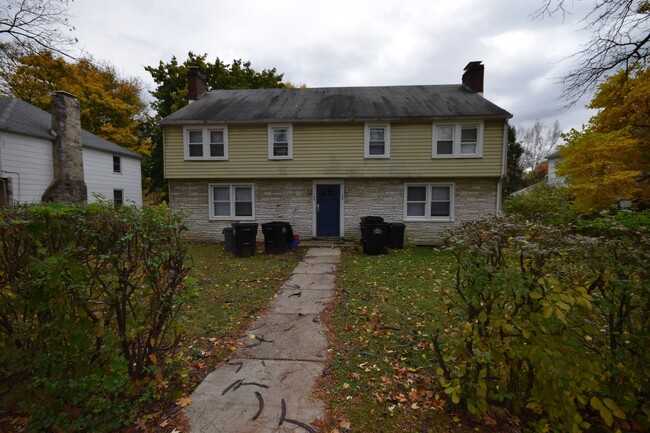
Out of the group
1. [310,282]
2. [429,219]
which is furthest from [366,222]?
[310,282]

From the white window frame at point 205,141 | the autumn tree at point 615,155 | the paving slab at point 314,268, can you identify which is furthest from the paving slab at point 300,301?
the autumn tree at point 615,155

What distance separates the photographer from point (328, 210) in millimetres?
11844

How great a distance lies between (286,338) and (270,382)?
100cm

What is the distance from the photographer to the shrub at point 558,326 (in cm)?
191

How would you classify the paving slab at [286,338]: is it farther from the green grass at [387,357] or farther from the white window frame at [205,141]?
the white window frame at [205,141]

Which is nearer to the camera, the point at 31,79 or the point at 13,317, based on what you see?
the point at 13,317

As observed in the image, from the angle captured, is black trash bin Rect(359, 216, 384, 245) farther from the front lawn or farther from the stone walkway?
the stone walkway

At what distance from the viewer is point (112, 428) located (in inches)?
88.0

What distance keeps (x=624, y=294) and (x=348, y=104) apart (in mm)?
11797

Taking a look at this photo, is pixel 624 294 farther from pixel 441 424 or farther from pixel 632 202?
pixel 632 202

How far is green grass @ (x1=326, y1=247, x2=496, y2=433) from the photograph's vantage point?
2.44 m

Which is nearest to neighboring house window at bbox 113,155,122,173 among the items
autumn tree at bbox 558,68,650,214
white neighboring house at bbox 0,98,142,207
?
white neighboring house at bbox 0,98,142,207

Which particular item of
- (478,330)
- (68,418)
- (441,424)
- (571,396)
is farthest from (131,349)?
(571,396)

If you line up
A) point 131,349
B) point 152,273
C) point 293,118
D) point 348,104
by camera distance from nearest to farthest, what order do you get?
point 152,273, point 131,349, point 293,118, point 348,104
